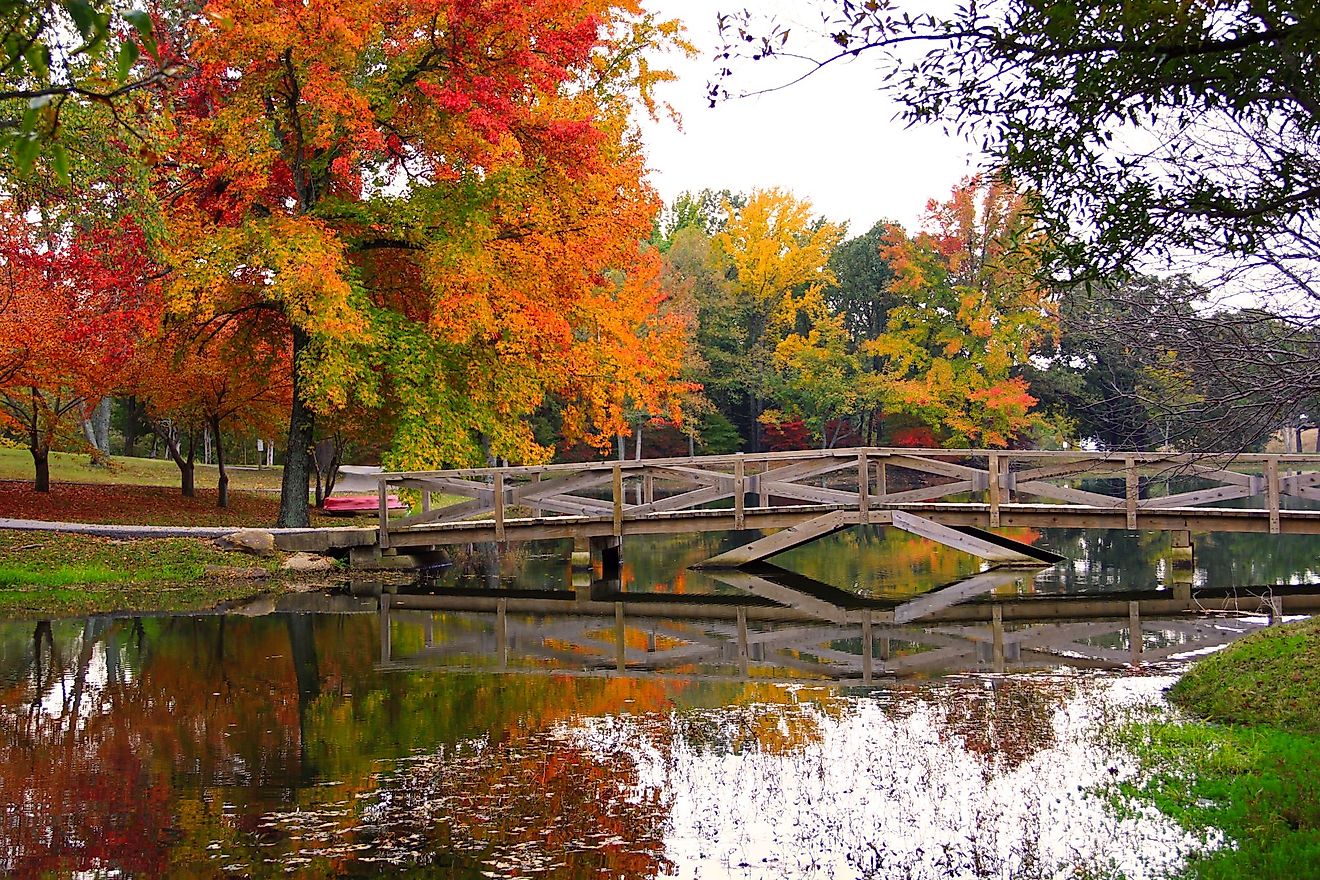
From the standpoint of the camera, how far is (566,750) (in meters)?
8.24

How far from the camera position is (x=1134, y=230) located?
627 centimetres

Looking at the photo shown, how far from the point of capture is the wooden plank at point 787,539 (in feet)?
63.0

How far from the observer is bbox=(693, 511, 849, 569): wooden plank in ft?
63.0

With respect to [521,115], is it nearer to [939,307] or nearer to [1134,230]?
[1134,230]

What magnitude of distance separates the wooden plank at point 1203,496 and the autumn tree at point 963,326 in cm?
1971

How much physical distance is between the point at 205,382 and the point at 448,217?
295 inches

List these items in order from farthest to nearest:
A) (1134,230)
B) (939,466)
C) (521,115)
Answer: (521,115) < (939,466) < (1134,230)

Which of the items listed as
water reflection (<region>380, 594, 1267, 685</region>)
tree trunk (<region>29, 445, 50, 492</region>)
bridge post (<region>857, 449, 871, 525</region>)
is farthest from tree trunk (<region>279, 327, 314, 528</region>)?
bridge post (<region>857, 449, 871, 525</region>)

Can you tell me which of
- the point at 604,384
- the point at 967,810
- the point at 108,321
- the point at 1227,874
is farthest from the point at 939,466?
the point at 108,321

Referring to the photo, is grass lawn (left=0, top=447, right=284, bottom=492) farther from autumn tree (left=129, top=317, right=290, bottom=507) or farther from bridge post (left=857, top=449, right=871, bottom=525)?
bridge post (left=857, top=449, right=871, bottom=525)

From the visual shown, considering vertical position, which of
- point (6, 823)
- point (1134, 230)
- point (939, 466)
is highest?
point (1134, 230)

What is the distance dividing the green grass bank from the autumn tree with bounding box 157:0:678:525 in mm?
13250

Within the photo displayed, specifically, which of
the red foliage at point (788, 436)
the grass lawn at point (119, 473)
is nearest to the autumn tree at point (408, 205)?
the grass lawn at point (119, 473)

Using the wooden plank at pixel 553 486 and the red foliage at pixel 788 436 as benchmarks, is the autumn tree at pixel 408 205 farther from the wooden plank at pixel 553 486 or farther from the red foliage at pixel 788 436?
the red foliage at pixel 788 436
